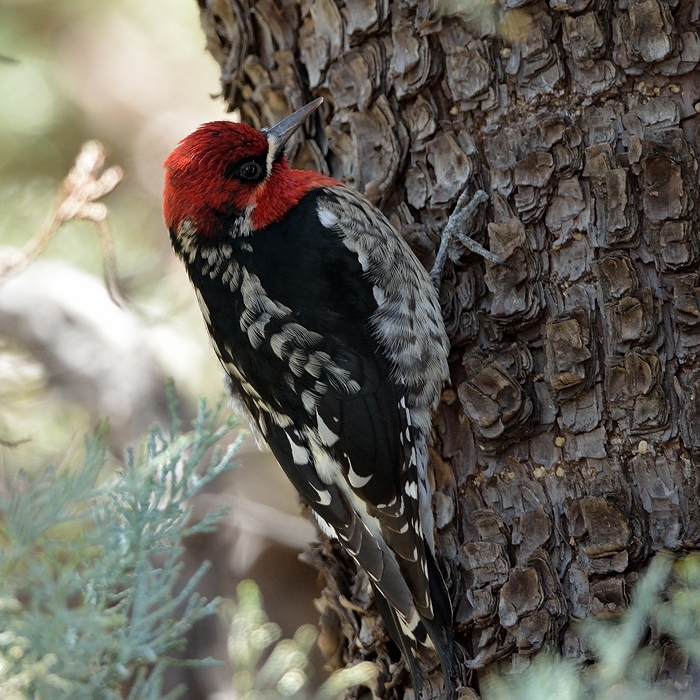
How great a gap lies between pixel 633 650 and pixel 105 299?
10.3ft

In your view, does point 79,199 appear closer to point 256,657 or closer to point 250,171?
point 250,171

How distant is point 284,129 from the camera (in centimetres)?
266

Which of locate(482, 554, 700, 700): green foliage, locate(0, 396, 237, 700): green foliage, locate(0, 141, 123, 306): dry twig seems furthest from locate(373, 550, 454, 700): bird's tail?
locate(0, 141, 123, 306): dry twig

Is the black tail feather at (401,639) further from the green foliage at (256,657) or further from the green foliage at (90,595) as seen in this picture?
the green foliage at (90,595)

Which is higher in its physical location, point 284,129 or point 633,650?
point 284,129

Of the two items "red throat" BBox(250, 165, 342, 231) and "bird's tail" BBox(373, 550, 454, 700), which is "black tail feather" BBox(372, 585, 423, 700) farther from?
"red throat" BBox(250, 165, 342, 231)

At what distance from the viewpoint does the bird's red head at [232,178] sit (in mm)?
2594

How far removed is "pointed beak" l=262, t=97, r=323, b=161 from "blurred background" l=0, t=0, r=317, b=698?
154 cm

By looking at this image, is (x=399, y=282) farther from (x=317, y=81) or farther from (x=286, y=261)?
(x=317, y=81)

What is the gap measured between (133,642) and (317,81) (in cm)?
175

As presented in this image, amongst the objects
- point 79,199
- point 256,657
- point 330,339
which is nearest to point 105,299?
point 79,199

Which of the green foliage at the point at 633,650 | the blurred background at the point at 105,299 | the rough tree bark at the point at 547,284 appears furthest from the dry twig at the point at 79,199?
the green foliage at the point at 633,650

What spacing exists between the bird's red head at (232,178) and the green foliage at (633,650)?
148cm

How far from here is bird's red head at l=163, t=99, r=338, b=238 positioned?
2.59 meters
